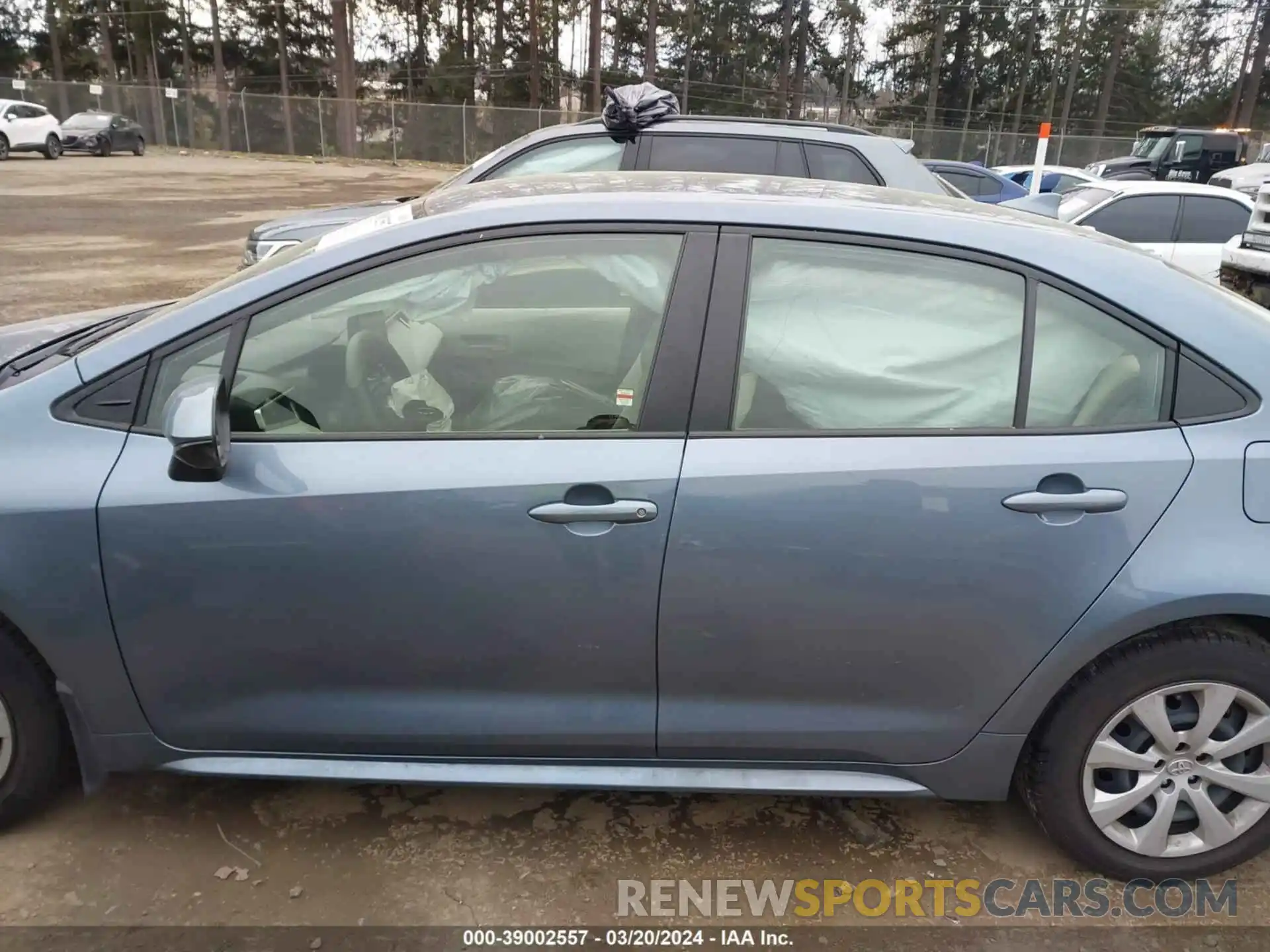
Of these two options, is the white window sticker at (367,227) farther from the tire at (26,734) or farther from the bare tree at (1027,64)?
the bare tree at (1027,64)

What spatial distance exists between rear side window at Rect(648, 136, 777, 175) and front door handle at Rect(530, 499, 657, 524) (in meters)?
A: 4.26

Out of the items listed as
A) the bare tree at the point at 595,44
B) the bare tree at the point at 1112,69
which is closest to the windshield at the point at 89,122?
the bare tree at the point at 595,44

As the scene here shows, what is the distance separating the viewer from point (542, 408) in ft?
7.18

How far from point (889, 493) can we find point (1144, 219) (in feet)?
28.9

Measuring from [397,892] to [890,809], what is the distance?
1.43 meters

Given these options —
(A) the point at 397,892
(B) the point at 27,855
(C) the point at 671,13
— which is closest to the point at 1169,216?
(A) the point at 397,892

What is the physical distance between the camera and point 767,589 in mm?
2057

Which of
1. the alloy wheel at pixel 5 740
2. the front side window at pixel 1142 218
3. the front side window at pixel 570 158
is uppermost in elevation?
the front side window at pixel 570 158

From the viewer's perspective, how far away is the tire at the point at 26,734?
2.18 meters

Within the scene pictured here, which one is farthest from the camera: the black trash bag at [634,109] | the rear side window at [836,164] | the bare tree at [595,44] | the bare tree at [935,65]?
the bare tree at [935,65]

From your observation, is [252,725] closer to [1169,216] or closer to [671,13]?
[1169,216]

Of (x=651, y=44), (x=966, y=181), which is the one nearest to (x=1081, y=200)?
(x=966, y=181)

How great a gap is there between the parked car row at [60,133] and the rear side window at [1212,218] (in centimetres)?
3158

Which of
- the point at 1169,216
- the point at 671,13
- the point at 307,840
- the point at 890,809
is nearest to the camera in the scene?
the point at 307,840
